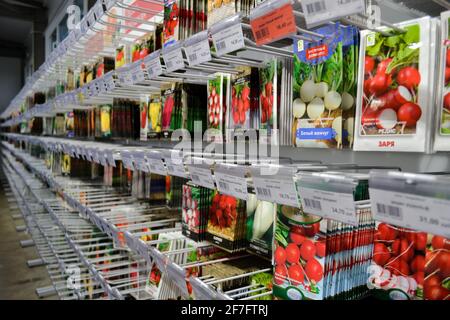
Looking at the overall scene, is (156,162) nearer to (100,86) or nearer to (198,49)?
(198,49)

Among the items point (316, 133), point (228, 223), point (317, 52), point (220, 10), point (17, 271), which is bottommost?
Answer: point (17, 271)

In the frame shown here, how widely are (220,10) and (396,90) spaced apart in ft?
2.15

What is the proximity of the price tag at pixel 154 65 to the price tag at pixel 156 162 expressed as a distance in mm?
325

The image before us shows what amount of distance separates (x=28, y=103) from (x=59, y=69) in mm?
2797

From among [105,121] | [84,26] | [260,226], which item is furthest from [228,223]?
[105,121]

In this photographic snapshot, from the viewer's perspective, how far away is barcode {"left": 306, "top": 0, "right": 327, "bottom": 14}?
2.37ft

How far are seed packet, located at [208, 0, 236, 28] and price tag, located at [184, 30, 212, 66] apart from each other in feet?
0.30

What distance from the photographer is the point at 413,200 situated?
0.58 metres

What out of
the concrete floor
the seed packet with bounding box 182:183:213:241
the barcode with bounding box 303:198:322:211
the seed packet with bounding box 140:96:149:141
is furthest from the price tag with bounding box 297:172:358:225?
the concrete floor

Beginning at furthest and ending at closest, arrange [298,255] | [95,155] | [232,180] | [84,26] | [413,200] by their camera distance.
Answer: [95,155] < [84,26] < [232,180] < [298,255] < [413,200]

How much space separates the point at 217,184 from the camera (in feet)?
3.67

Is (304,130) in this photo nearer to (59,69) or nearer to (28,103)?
(59,69)

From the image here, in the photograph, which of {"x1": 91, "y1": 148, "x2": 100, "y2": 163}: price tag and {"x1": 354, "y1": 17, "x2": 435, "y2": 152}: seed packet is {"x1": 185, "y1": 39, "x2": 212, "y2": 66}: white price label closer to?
{"x1": 354, "y1": 17, "x2": 435, "y2": 152}: seed packet
